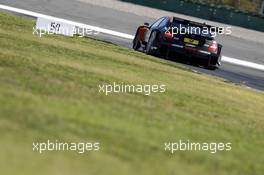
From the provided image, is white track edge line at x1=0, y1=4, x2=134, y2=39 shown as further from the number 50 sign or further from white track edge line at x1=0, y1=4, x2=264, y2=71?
the number 50 sign

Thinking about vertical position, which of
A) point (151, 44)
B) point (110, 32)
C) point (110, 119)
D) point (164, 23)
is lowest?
point (110, 32)

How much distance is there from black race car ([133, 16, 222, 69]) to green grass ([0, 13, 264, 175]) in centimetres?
437

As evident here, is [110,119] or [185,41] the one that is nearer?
[110,119]

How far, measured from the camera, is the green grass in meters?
5.40

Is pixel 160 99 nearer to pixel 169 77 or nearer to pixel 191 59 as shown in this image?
pixel 169 77

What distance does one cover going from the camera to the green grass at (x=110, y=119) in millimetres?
5398

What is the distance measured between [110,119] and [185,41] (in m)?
10.1

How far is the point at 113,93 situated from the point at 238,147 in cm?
213

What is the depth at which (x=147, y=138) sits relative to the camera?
21.2 ft

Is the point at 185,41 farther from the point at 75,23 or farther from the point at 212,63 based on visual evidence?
the point at 75,23

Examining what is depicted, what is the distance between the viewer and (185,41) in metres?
16.9

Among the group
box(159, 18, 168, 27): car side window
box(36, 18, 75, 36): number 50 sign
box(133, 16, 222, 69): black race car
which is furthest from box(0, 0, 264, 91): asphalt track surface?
box(36, 18, 75, 36): number 50 sign

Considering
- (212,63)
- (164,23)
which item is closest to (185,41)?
(164,23)

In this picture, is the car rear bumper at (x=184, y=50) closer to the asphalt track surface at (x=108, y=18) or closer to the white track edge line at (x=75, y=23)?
the asphalt track surface at (x=108, y=18)
